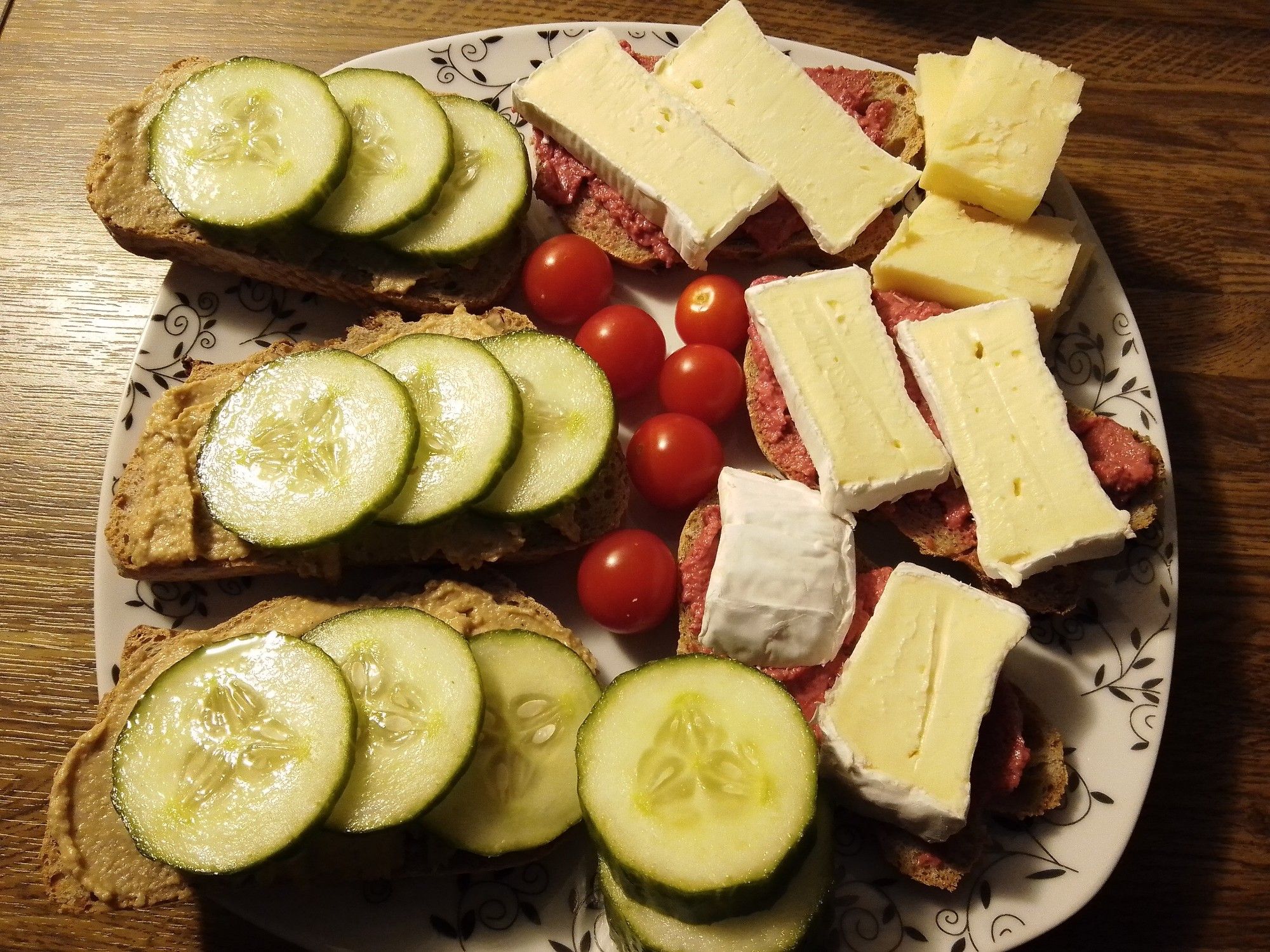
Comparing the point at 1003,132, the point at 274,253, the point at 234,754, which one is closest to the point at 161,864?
the point at 234,754

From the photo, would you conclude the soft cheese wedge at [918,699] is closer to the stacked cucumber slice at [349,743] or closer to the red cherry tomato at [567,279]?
the stacked cucumber slice at [349,743]

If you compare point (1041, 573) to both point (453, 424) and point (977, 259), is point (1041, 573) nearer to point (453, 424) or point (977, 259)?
point (977, 259)

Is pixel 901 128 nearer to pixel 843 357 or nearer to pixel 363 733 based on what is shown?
pixel 843 357

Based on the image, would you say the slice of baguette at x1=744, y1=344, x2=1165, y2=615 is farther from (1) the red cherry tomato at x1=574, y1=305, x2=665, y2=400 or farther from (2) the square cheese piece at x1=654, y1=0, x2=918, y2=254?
(2) the square cheese piece at x1=654, y1=0, x2=918, y2=254

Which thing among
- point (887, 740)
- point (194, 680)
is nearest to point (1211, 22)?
point (887, 740)

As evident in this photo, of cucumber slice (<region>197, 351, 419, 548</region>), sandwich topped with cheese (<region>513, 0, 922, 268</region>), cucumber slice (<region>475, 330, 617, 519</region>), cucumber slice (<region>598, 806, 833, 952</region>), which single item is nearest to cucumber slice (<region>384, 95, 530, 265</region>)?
sandwich topped with cheese (<region>513, 0, 922, 268</region>)
